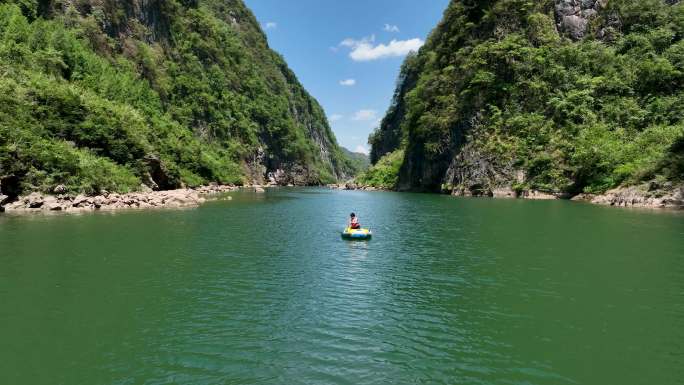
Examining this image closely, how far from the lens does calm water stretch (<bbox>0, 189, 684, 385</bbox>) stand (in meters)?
10.2

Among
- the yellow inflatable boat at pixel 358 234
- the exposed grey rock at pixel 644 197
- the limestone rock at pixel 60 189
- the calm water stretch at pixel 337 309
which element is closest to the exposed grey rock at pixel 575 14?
the exposed grey rock at pixel 644 197

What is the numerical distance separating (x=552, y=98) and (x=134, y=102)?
70.1 metres

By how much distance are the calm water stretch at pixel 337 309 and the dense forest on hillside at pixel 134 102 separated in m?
20.6

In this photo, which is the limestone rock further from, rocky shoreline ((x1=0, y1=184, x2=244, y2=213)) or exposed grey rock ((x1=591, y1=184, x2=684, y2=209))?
exposed grey rock ((x1=591, y1=184, x2=684, y2=209))

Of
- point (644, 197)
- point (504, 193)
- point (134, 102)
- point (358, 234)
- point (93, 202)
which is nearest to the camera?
point (358, 234)

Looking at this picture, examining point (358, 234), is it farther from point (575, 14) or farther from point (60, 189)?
point (575, 14)

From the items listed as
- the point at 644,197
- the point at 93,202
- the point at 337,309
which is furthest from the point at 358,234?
the point at 644,197

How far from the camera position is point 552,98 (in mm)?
72875

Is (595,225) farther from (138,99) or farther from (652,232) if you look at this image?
(138,99)

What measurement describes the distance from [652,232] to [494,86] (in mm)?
55313

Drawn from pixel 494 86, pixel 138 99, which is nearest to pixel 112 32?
pixel 138 99

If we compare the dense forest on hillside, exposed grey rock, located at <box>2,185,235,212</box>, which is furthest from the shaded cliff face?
exposed grey rock, located at <box>2,185,235,212</box>

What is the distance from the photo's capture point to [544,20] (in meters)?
82.5

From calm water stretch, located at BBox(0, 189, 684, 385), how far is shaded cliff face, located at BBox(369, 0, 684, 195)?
4074 centimetres
